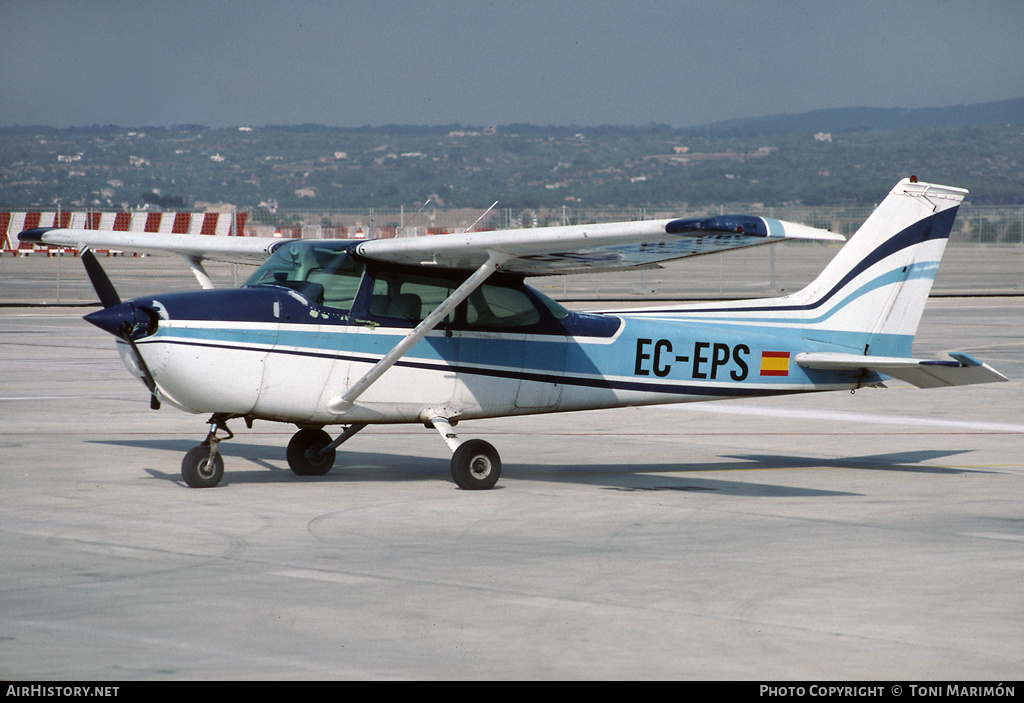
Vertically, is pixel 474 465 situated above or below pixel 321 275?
below

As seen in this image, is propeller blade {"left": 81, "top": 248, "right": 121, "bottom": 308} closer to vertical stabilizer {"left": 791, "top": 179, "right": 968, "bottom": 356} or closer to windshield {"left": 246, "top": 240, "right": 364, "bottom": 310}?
windshield {"left": 246, "top": 240, "right": 364, "bottom": 310}

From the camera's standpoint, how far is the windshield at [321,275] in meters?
10.3

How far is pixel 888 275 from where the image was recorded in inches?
469

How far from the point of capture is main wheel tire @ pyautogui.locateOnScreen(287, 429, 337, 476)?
1103 cm

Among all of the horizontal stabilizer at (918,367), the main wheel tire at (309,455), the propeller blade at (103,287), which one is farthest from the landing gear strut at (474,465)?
the horizontal stabilizer at (918,367)

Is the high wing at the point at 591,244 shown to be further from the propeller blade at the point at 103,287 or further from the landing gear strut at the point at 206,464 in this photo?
the propeller blade at the point at 103,287

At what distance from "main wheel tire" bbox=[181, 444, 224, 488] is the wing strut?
3.49ft

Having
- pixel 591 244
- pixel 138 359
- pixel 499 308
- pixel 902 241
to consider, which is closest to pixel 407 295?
pixel 499 308

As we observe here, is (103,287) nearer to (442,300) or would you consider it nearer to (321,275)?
(321,275)

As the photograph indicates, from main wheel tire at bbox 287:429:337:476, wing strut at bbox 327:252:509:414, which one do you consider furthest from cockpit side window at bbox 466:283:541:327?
main wheel tire at bbox 287:429:337:476

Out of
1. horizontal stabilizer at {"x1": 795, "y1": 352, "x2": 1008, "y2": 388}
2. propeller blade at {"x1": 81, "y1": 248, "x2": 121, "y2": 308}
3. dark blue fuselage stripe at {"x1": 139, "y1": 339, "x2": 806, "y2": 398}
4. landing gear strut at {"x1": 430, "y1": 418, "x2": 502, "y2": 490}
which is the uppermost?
propeller blade at {"x1": 81, "y1": 248, "x2": 121, "y2": 308}

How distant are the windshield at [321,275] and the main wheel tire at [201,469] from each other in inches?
60.2

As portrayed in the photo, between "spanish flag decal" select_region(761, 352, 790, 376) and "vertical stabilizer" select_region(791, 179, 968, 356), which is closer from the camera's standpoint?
"spanish flag decal" select_region(761, 352, 790, 376)

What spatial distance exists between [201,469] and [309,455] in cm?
122
